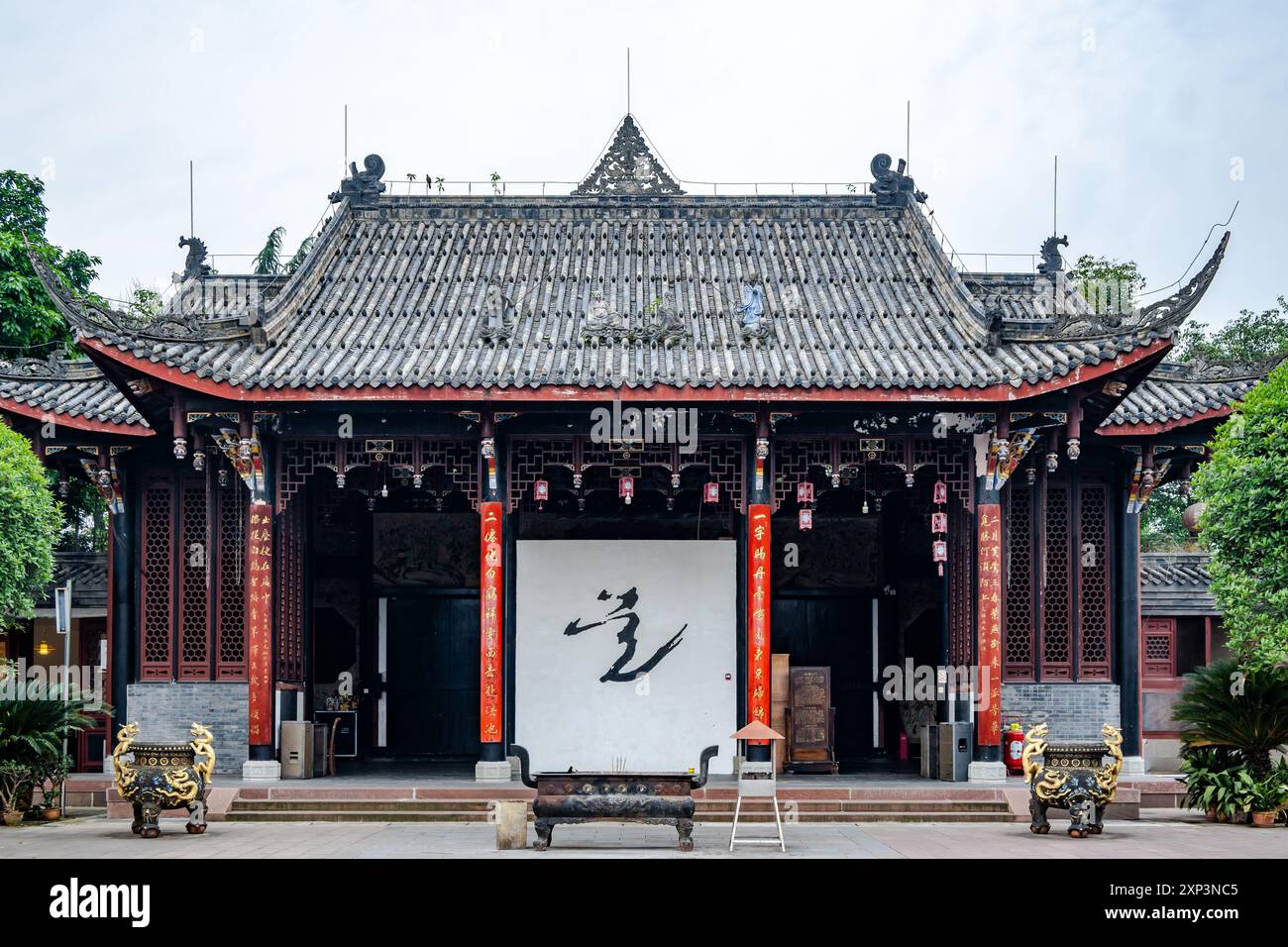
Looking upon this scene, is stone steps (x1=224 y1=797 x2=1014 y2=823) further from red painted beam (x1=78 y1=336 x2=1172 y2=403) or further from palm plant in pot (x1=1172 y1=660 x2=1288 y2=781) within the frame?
red painted beam (x1=78 y1=336 x2=1172 y2=403)

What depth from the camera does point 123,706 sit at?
17.7m

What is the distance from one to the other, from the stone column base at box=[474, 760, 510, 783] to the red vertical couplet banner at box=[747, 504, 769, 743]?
9.06 ft

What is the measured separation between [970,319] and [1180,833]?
20.8 feet

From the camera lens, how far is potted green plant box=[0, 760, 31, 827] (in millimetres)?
14961

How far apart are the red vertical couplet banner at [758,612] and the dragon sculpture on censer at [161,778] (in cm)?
571

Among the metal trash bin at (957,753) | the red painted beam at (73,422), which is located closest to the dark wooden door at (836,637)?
the metal trash bin at (957,753)

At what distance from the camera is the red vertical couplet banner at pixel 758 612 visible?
16.3 m

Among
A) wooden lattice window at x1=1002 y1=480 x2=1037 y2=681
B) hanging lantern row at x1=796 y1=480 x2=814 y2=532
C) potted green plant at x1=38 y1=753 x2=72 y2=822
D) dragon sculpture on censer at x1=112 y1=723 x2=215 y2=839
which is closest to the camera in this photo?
dragon sculpture on censer at x1=112 y1=723 x2=215 y2=839

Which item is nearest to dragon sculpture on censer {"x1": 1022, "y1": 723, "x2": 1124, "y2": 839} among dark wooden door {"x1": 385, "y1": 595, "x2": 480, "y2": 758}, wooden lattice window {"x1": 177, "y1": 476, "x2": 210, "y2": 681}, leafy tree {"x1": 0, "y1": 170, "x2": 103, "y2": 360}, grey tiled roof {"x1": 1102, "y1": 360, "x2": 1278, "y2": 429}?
grey tiled roof {"x1": 1102, "y1": 360, "x2": 1278, "y2": 429}

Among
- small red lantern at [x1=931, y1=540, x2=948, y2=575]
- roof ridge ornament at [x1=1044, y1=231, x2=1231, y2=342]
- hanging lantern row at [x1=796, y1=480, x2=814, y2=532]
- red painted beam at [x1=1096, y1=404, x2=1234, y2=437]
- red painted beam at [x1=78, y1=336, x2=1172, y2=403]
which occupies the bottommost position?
small red lantern at [x1=931, y1=540, x2=948, y2=575]

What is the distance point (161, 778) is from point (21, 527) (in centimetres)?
312

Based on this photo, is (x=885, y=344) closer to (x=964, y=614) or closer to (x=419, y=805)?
(x=964, y=614)
